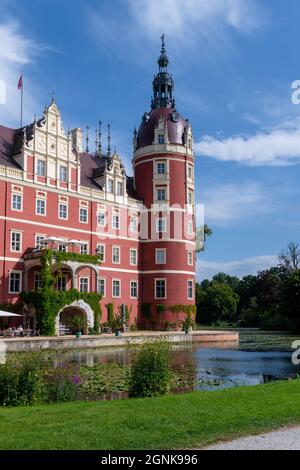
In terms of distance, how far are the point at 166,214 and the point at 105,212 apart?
6.14 m

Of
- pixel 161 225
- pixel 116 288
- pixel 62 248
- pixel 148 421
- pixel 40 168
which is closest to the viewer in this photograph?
pixel 148 421

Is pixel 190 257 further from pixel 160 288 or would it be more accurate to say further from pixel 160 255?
pixel 160 288

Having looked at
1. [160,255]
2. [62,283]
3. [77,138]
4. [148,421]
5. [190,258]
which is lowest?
[148,421]

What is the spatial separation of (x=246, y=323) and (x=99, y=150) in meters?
36.6

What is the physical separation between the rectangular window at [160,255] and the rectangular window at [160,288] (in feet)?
5.45

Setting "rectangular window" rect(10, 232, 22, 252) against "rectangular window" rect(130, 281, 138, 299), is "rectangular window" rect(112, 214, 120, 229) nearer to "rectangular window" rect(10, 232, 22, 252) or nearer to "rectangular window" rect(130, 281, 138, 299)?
"rectangular window" rect(130, 281, 138, 299)

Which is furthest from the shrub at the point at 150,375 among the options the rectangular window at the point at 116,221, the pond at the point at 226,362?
the rectangular window at the point at 116,221

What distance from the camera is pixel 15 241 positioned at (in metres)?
37.1

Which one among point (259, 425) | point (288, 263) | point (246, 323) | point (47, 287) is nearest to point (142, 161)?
point (47, 287)

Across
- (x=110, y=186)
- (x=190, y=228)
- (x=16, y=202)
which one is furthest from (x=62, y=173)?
(x=190, y=228)

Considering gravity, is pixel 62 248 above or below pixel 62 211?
below

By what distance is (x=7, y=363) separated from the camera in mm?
11922
